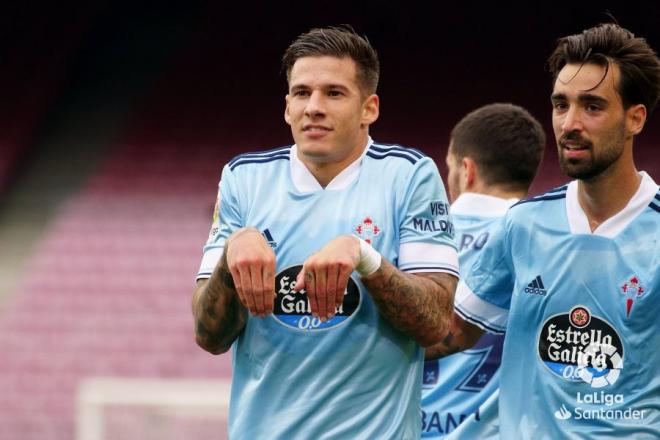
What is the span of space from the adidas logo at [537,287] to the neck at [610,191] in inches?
8.4

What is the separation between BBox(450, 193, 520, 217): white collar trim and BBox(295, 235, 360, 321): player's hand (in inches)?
72.0

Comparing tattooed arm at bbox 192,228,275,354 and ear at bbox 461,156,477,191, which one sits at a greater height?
ear at bbox 461,156,477,191

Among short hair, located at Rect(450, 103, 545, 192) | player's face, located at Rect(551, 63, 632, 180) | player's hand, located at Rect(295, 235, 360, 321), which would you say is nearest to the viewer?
player's hand, located at Rect(295, 235, 360, 321)

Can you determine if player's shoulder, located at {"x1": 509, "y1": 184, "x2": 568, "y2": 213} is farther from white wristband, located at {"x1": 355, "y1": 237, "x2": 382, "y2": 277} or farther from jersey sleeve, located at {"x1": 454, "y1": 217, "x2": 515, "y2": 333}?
white wristband, located at {"x1": 355, "y1": 237, "x2": 382, "y2": 277}

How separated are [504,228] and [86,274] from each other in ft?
22.7

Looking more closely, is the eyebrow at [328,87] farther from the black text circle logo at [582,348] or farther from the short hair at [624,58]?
the black text circle logo at [582,348]

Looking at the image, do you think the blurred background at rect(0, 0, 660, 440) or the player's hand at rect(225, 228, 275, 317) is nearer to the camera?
the player's hand at rect(225, 228, 275, 317)

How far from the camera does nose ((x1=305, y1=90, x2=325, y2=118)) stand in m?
3.31

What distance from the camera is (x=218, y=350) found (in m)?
3.40

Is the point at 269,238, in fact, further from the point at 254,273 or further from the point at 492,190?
the point at 492,190

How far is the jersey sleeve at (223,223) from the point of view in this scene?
11.2ft

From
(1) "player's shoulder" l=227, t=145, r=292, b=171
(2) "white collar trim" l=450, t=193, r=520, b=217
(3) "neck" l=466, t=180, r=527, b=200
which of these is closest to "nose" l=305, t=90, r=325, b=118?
(1) "player's shoulder" l=227, t=145, r=292, b=171

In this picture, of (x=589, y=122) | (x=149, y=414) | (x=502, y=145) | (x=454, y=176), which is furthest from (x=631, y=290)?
(x=149, y=414)

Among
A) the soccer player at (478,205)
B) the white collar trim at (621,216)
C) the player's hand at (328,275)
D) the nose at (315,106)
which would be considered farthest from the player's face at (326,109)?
the soccer player at (478,205)
